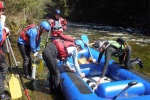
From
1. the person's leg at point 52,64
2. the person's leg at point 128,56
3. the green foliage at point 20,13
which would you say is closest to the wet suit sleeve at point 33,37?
the person's leg at point 52,64

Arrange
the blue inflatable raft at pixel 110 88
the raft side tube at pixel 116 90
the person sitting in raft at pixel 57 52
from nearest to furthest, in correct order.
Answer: the blue inflatable raft at pixel 110 88
the raft side tube at pixel 116 90
the person sitting in raft at pixel 57 52

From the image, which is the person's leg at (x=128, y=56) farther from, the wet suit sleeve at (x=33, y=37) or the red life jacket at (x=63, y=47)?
the wet suit sleeve at (x=33, y=37)

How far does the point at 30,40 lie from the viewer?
5246 mm

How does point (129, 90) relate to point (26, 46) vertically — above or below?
below

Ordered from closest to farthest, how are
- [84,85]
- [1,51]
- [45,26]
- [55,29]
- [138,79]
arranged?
[1,51], [84,85], [138,79], [45,26], [55,29]

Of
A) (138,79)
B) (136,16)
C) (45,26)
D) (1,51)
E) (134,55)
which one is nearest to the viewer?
(1,51)

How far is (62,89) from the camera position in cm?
471

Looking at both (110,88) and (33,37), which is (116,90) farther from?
(33,37)

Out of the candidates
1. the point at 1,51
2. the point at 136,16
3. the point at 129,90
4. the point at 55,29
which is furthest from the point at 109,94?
the point at 136,16

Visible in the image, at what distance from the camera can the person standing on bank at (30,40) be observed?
520 cm

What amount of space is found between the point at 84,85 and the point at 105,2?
2053 centimetres

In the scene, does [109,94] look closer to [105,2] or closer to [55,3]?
[105,2]

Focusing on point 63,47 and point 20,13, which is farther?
point 20,13

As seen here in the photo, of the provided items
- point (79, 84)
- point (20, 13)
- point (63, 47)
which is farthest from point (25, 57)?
point (20, 13)
